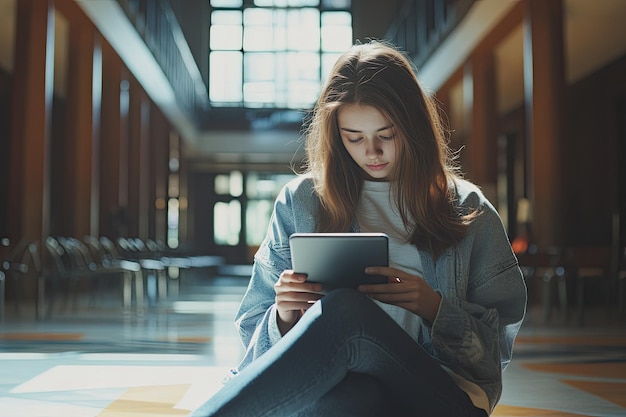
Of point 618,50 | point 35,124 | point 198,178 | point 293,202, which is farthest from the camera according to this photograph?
point 198,178

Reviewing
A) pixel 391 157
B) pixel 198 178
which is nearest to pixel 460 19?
pixel 391 157

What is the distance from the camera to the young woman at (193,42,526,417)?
1618 mm

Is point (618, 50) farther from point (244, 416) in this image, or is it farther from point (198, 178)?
point (198, 178)

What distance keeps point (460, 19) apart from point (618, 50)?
2153mm

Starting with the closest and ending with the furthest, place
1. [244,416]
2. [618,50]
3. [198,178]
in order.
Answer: [244,416], [618,50], [198,178]

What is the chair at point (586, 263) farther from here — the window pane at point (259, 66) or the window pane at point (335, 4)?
the window pane at point (259, 66)

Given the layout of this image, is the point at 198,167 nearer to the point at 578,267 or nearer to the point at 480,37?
the point at 480,37

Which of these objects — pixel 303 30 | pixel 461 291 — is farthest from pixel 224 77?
pixel 461 291

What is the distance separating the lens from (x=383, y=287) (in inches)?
66.4

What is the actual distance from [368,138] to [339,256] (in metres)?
0.33

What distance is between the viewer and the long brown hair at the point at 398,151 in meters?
1.86

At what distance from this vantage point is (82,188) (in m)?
12.4

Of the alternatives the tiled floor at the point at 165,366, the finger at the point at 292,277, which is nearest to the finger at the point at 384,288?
the finger at the point at 292,277

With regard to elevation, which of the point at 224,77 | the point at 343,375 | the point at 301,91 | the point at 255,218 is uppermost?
the point at 224,77
